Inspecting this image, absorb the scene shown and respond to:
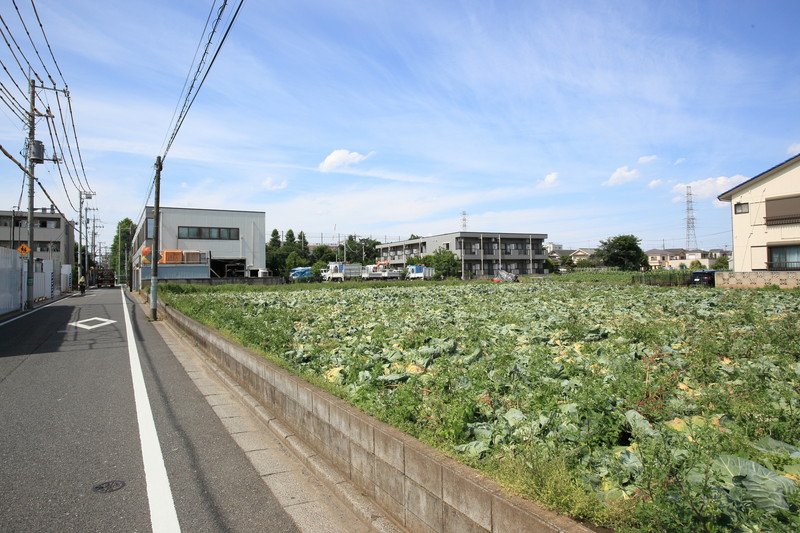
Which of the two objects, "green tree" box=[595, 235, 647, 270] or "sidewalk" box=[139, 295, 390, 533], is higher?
"green tree" box=[595, 235, 647, 270]

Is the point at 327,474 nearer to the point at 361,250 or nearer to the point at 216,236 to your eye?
the point at 216,236

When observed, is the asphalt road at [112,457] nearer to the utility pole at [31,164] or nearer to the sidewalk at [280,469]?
the sidewalk at [280,469]

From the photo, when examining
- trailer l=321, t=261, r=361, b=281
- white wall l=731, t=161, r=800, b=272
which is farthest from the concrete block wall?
trailer l=321, t=261, r=361, b=281

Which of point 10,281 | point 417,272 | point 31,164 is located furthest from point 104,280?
point 10,281

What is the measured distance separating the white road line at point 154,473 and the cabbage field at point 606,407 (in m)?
1.72

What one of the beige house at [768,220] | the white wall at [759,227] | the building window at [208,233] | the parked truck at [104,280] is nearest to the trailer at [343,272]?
the building window at [208,233]

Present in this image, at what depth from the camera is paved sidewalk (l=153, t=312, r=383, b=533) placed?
3684 millimetres

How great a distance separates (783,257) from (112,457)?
40.6 metres

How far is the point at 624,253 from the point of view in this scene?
231 ft

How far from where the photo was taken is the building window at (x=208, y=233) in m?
46.2

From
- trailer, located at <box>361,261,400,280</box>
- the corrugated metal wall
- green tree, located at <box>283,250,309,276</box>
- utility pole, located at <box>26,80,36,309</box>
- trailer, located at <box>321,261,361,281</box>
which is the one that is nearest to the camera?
the corrugated metal wall

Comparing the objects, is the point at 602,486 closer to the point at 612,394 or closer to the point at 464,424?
the point at 464,424

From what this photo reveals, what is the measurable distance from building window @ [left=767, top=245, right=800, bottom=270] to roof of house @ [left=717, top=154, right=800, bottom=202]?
4939 millimetres

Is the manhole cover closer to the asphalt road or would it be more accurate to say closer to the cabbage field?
the asphalt road
